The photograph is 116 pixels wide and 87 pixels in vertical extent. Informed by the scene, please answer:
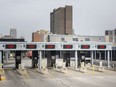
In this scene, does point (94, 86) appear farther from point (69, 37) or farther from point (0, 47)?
point (69, 37)

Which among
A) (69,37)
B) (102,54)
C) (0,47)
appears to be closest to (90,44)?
(0,47)

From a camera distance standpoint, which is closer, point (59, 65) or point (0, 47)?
point (0, 47)

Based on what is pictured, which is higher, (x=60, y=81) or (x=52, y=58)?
(x=52, y=58)

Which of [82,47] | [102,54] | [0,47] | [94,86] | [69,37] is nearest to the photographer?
[94,86]

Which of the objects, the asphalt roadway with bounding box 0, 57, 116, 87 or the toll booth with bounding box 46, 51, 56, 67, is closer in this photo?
the asphalt roadway with bounding box 0, 57, 116, 87

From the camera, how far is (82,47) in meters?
57.0

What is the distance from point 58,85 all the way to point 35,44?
73.5ft

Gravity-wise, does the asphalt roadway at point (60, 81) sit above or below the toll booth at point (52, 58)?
below

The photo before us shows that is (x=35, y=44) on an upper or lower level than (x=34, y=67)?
upper

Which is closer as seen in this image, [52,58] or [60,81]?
[60,81]

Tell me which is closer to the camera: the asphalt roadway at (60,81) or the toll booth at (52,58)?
the asphalt roadway at (60,81)

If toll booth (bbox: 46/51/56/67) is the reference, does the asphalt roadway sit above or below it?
below

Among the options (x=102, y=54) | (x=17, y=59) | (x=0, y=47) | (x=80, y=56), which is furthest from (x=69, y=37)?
(x=0, y=47)

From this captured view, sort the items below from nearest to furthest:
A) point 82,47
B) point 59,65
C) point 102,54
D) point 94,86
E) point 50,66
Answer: point 94,86, point 82,47, point 59,65, point 50,66, point 102,54
